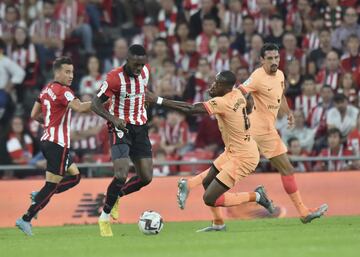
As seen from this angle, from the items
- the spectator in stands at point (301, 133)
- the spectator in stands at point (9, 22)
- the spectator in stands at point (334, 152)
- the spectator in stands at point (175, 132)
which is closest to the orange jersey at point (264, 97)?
the spectator in stands at point (334, 152)

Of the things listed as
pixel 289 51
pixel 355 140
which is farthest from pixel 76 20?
pixel 355 140

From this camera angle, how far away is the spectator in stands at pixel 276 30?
22.3m

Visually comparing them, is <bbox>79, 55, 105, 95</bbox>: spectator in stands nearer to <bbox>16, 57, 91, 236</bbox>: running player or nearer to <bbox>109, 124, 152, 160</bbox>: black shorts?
<bbox>16, 57, 91, 236</bbox>: running player

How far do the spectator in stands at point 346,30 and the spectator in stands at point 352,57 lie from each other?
1.46 feet

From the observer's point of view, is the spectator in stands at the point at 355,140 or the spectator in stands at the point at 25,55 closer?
the spectator in stands at the point at 355,140

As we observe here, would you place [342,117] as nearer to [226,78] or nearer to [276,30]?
[276,30]

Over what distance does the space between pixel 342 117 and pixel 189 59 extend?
385 centimetres

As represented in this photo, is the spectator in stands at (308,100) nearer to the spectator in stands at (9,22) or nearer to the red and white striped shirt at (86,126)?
the red and white striped shirt at (86,126)

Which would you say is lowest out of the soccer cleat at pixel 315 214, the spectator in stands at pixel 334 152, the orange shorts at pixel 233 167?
the soccer cleat at pixel 315 214

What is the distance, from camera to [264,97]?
1600 centimetres

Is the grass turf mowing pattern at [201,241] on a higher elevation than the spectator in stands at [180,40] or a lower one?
lower

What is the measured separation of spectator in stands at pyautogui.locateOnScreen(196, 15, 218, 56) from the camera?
897 inches

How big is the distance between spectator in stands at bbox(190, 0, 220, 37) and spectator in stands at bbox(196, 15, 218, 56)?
13.6 inches

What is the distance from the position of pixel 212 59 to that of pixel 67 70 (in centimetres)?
737
